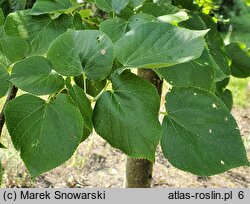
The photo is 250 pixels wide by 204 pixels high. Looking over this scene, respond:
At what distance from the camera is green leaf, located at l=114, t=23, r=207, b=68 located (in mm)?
486

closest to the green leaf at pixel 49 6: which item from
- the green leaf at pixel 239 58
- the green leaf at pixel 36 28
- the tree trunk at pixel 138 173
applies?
the green leaf at pixel 36 28

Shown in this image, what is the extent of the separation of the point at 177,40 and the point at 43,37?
217 millimetres

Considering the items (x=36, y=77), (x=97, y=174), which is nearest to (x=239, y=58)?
(x=36, y=77)

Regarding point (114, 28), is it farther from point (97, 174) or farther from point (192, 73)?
point (97, 174)

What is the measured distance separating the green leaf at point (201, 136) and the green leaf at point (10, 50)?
0.69 feet

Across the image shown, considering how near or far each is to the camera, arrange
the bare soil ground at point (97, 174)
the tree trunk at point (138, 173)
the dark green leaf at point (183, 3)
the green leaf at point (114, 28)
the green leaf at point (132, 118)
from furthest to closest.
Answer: the bare soil ground at point (97, 174) < the tree trunk at point (138, 173) < the dark green leaf at point (183, 3) < the green leaf at point (114, 28) < the green leaf at point (132, 118)

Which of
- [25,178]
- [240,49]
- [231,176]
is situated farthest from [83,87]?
[231,176]

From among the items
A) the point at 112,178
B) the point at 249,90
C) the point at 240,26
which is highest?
the point at 112,178

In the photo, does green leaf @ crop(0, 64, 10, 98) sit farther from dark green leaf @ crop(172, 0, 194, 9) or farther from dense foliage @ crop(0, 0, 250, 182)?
dark green leaf @ crop(172, 0, 194, 9)

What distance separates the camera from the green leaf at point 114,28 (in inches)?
23.6

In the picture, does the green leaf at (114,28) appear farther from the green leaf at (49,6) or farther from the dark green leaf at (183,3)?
the dark green leaf at (183,3)

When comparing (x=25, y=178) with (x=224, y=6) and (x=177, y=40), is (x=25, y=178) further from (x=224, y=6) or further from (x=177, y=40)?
(x=224, y=6)

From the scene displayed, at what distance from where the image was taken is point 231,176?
2.36m

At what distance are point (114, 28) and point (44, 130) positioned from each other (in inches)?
7.5
